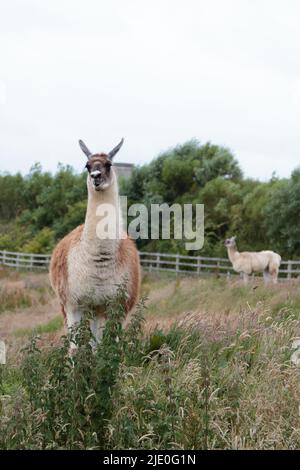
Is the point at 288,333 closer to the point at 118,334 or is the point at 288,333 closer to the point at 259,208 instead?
the point at 118,334

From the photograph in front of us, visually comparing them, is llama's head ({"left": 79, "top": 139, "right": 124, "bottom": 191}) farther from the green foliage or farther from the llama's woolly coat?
the green foliage

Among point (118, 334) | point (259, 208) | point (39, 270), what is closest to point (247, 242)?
point (259, 208)

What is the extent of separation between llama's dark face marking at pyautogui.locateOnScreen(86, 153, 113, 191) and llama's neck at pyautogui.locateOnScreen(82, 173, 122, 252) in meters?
0.11

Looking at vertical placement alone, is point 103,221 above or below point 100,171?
below

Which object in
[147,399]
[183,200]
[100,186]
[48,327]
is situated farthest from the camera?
[183,200]

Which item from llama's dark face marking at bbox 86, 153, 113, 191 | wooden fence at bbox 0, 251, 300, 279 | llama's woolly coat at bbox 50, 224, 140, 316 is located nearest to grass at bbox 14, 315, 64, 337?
llama's woolly coat at bbox 50, 224, 140, 316

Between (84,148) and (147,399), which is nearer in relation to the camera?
(147,399)

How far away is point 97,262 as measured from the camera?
7.94m

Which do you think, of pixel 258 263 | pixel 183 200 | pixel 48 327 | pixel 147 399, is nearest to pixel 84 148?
pixel 147 399

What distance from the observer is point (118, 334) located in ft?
18.9
